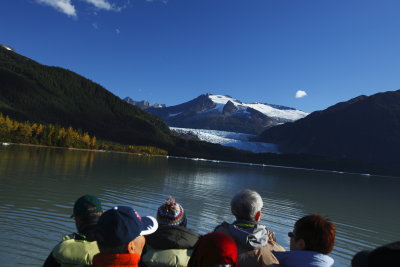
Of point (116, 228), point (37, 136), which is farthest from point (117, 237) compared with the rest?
point (37, 136)

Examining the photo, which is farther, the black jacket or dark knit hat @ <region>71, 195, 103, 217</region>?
the black jacket

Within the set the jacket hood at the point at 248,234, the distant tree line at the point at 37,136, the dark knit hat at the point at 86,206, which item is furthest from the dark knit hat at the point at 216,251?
the distant tree line at the point at 37,136

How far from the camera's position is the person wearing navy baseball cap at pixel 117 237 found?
12.6ft

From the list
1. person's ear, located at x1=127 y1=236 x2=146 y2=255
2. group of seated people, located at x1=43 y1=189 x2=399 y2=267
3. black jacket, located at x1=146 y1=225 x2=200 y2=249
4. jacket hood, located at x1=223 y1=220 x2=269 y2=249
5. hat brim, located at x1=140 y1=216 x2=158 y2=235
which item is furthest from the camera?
black jacket, located at x1=146 y1=225 x2=200 y2=249

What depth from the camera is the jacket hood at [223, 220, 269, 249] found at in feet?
16.9

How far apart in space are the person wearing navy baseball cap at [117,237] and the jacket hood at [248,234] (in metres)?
1.68

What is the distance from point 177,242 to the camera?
210 inches

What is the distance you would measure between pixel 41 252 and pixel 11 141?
420 ft

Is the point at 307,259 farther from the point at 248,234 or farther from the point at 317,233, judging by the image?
the point at 248,234

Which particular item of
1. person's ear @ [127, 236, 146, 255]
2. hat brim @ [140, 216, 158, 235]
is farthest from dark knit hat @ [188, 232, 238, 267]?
hat brim @ [140, 216, 158, 235]

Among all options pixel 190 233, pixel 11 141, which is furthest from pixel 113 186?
pixel 11 141

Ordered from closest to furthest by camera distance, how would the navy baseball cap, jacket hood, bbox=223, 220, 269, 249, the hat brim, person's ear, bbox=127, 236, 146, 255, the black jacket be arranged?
1. the navy baseball cap
2. person's ear, bbox=127, 236, 146, 255
3. the hat brim
4. jacket hood, bbox=223, 220, 269, 249
5. the black jacket

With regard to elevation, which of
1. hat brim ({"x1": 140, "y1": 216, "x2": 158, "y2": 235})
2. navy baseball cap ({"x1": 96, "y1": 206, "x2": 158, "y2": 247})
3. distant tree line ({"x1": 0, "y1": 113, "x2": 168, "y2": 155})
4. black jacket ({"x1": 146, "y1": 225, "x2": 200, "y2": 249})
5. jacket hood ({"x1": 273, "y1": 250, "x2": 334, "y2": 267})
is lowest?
black jacket ({"x1": 146, "y1": 225, "x2": 200, "y2": 249})

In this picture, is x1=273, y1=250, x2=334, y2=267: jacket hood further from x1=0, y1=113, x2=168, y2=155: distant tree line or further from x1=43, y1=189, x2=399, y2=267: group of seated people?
x1=0, y1=113, x2=168, y2=155: distant tree line
